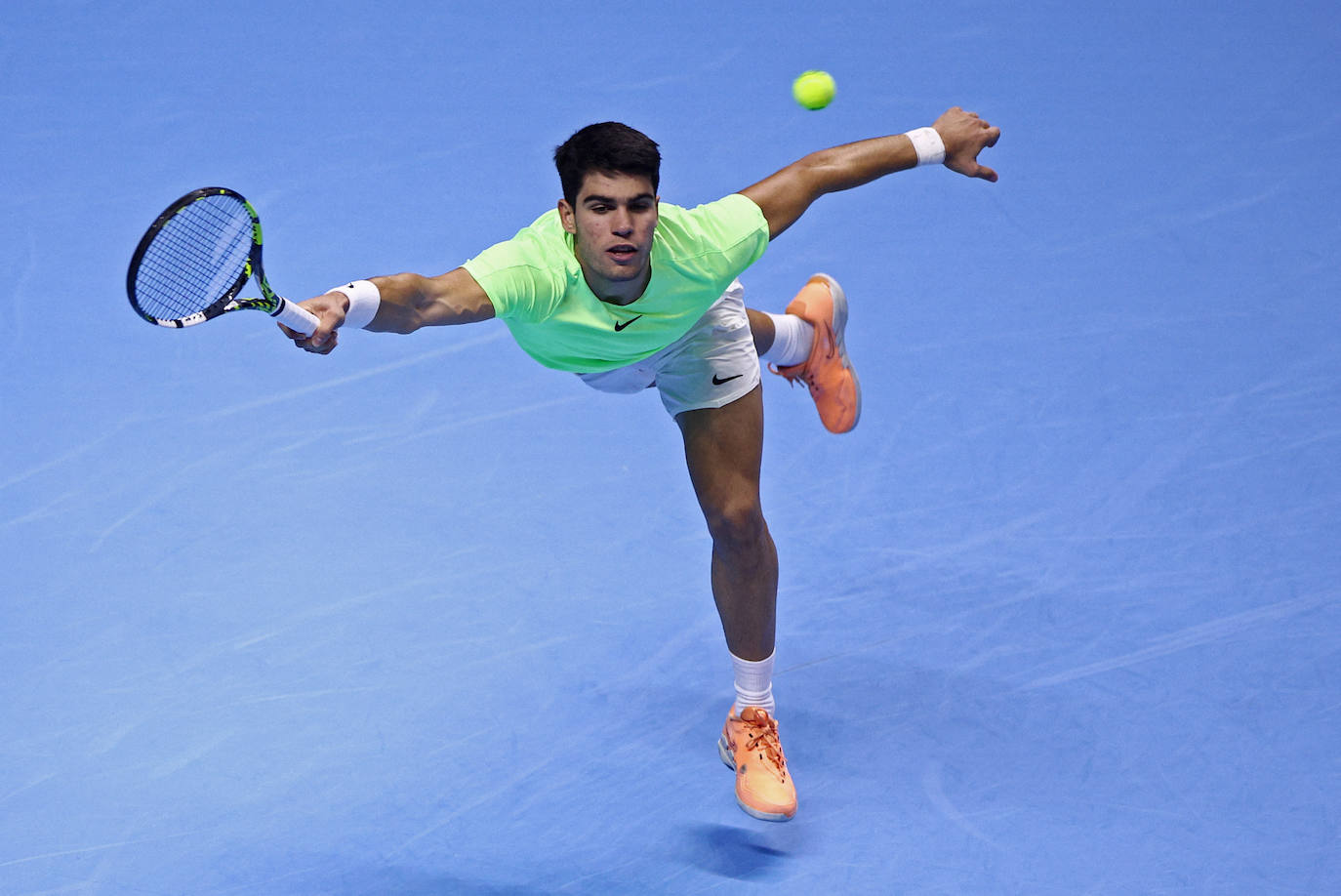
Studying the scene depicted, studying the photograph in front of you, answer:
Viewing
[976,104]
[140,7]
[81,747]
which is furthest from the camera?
[140,7]

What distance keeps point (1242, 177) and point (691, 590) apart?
3.50 meters

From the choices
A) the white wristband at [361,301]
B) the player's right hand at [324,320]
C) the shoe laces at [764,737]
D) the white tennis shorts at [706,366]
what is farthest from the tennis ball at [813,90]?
the player's right hand at [324,320]

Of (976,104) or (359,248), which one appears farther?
(976,104)

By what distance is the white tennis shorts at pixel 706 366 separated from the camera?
12.7ft

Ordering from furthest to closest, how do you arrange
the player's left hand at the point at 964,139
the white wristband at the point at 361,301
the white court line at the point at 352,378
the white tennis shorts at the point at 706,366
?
1. the white court line at the point at 352,378
2. the player's left hand at the point at 964,139
3. the white tennis shorts at the point at 706,366
4. the white wristband at the point at 361,301

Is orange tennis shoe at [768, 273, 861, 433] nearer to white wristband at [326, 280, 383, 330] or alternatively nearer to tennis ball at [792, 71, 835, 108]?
tennis ball at [792, 71, 835, 108]

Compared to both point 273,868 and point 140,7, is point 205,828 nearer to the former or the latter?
A: point 273,868

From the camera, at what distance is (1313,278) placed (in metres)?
6.14

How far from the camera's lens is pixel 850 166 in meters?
3.85

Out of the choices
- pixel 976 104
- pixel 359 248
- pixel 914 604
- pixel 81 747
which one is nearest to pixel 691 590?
pixel 914 604

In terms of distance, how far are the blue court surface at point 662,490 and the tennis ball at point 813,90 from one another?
96 cm

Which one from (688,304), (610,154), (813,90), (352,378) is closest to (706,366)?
(688,304)

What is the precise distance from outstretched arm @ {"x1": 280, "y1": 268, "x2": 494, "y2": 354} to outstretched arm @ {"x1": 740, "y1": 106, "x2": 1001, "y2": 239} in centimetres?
81

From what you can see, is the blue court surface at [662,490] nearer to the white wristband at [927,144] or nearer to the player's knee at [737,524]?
the player's knee at [737,524]
